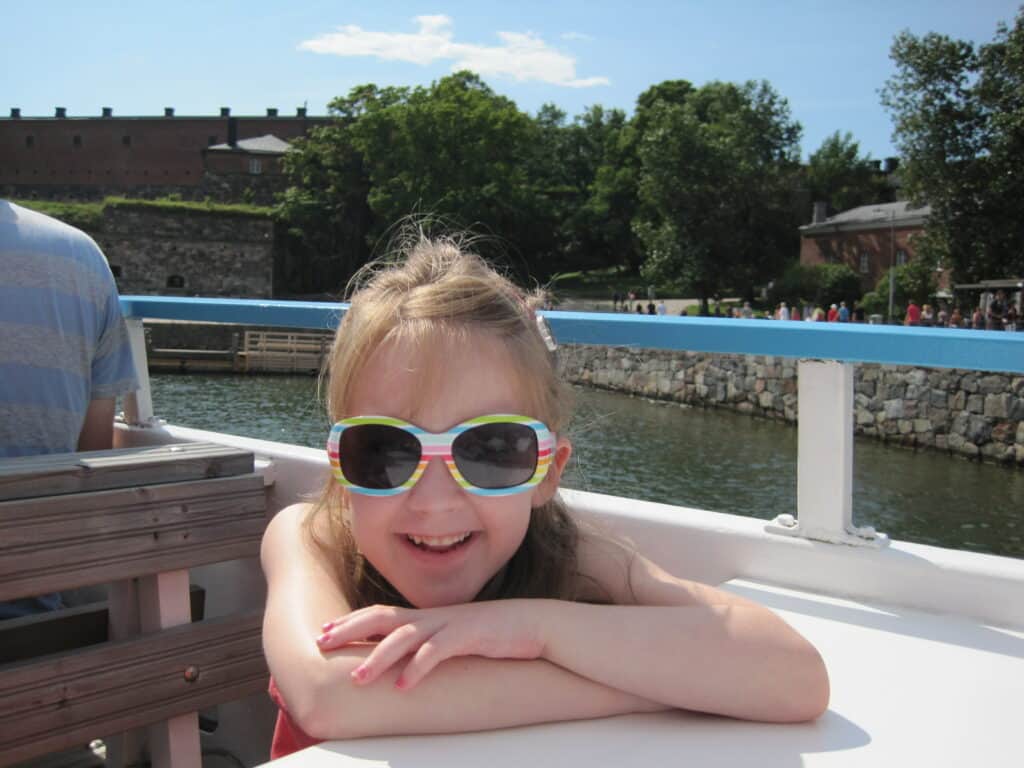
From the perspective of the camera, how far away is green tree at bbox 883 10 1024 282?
23969mm

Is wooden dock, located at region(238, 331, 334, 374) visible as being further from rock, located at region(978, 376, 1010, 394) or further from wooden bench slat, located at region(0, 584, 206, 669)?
wooden bench slat, located at region(0, 584, 206, 669)

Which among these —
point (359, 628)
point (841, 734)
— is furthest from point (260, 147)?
point (841, 734)

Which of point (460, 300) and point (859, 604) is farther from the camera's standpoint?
point (859, 604)

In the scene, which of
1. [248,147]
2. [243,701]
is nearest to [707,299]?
[248,147]

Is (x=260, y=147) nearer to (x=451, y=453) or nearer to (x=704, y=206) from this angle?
(x=704, y=206)

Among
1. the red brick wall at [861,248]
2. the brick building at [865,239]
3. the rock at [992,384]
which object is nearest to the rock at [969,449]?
the rock at [992,384]

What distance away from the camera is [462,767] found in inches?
26.5

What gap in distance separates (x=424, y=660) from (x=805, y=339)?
711mm

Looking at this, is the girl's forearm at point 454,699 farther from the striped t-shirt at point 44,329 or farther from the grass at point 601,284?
the grass at point 601,284

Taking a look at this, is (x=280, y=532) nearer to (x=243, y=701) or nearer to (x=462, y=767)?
(x=462, y=767)

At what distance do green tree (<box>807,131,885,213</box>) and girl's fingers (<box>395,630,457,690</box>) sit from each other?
58955mm

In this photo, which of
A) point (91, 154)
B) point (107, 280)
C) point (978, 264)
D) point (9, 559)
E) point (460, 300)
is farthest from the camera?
point (91, 154)

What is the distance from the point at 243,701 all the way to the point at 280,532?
2.47 feet

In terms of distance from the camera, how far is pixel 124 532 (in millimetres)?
1125
